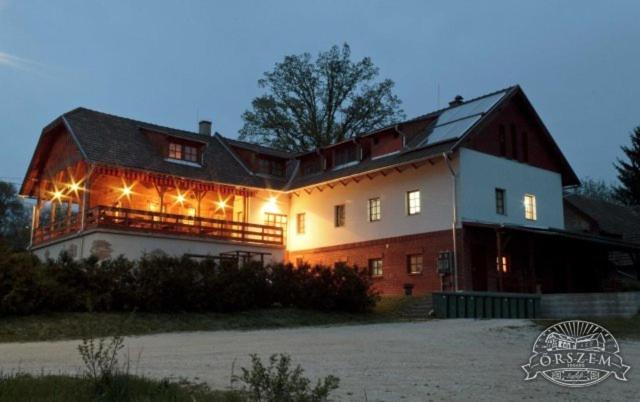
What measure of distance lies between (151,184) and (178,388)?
892 inches

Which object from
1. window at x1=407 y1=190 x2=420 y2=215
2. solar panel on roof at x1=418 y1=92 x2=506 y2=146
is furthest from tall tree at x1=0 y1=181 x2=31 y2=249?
solar panel on roof at x1=418 y1=92 x2=506 y2=146

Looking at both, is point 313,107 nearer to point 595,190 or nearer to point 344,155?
point 344,155

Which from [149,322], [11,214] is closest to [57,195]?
[149,322]

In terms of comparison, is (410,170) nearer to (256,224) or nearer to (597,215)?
(256,224)

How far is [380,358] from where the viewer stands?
33.1 ft

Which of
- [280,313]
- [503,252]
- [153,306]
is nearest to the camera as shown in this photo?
[153,306]

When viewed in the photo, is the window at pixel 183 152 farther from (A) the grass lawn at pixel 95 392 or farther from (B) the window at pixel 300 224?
(A) the grass lawn at pixel 95 392

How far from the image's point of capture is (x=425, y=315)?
2108 centimetres

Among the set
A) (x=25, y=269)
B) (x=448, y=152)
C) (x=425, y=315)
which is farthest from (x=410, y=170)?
(x=25, y=269)

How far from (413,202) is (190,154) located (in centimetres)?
1112

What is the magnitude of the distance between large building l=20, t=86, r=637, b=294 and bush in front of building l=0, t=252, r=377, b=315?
5.87 m

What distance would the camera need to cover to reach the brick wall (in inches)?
985

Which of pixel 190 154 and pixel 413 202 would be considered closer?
pixel 413 202

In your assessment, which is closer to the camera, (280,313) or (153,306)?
(153,306)
